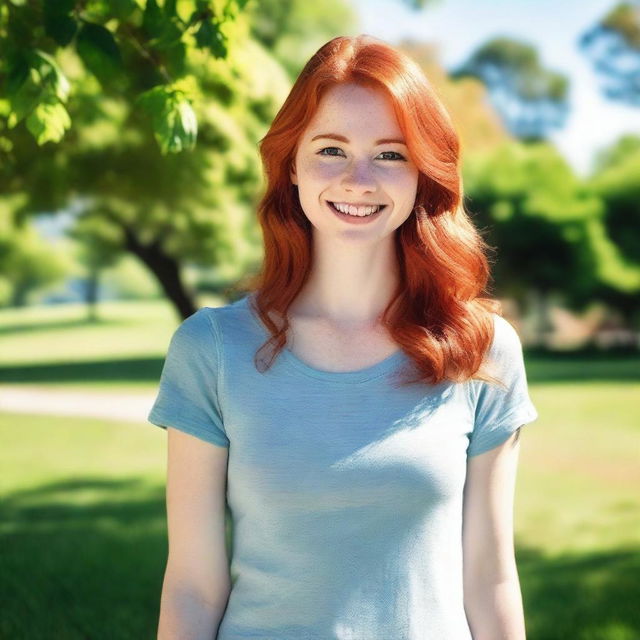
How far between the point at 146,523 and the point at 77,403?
346 inches

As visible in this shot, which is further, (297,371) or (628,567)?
(628,567)

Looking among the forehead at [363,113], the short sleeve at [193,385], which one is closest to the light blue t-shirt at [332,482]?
the short sleeve at [193,385]

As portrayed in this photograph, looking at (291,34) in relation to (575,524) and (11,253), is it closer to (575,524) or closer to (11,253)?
(575,524)

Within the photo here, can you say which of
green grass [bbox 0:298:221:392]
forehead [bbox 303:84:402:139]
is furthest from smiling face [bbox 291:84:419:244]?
green grass [bbox 0:298:221:392]

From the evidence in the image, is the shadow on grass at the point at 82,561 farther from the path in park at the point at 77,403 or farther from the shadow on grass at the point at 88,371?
the shadow on grass at the point at 88,371

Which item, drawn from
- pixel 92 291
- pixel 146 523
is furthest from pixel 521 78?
pixel 146 523

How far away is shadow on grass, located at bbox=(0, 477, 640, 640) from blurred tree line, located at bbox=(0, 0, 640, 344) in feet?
8.57

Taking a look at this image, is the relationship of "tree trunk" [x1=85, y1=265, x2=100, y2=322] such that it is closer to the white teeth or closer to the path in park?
the path in park

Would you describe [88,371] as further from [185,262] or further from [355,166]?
[355,166]

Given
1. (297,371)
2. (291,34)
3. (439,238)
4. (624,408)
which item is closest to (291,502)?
(297,371)

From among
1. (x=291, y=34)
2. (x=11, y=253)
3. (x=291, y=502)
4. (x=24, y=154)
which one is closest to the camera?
(x=291, y=502)

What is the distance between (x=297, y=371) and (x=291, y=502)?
28 cm

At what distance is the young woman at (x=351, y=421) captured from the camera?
6.22ft

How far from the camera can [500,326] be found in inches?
84.2
